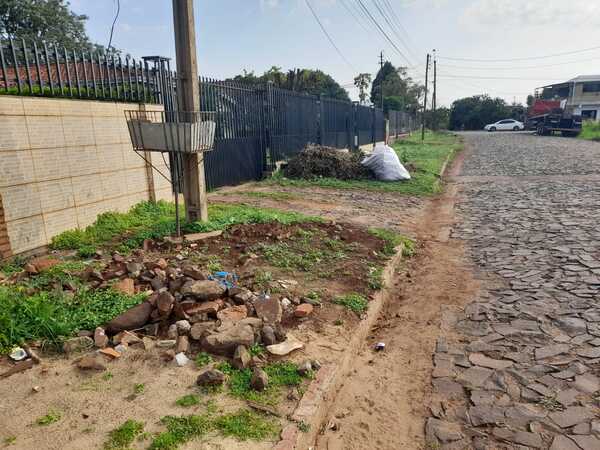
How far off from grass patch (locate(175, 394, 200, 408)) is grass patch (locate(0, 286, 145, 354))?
113cm

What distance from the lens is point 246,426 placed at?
2.46 m

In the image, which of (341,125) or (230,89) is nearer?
(230,89)

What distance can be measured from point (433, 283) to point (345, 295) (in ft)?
4.58

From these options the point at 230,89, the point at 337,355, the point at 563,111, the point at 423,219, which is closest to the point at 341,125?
the point at 230,89

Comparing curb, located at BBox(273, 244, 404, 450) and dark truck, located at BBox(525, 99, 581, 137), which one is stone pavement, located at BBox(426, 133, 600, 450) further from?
dark truck, located at BBox(525, 99, 581, 137)

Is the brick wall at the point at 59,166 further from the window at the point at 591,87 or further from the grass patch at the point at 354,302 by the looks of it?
the window at the point at 591,87

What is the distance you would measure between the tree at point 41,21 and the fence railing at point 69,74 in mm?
24462

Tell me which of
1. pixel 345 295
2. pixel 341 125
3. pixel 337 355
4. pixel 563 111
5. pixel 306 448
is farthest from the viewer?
pixel 563 111

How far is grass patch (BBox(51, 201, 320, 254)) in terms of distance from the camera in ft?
17.6

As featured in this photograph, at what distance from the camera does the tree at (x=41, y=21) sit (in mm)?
28016

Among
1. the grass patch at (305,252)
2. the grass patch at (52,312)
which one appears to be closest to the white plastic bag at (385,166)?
the grass patch at (305,252)

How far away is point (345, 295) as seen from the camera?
14.7ft

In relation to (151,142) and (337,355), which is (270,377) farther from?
(151,142)

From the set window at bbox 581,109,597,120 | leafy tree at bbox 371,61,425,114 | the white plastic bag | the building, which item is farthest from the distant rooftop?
the white plastic bag
